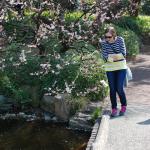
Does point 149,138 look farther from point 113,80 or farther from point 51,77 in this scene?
point 51,77

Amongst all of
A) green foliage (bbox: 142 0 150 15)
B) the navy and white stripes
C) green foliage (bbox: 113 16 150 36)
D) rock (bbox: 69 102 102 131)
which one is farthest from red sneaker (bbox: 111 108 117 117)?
green foliage (bbox: 142 0 150 15)

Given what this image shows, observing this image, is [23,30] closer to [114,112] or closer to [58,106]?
[58,106]

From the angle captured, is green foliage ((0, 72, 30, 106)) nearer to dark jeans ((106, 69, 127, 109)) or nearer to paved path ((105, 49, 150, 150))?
paved path ((105, 49, 150, 150))

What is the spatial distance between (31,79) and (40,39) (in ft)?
3.84

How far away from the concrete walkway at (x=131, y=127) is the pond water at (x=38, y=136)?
38.5 inches

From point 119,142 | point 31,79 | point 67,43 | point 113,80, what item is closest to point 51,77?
point 31,79

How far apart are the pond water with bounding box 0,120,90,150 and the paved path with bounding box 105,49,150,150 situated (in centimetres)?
102

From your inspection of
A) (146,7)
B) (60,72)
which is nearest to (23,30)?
(60,72)

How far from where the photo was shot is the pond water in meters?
9.84

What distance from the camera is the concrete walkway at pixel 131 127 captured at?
8.34 meters

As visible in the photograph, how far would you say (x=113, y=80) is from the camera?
9.87 metres

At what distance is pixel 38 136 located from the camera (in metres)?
10.5

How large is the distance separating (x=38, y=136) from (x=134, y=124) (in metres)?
2.20

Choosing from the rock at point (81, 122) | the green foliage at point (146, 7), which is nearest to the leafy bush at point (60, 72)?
the rock at point (81, 122)
